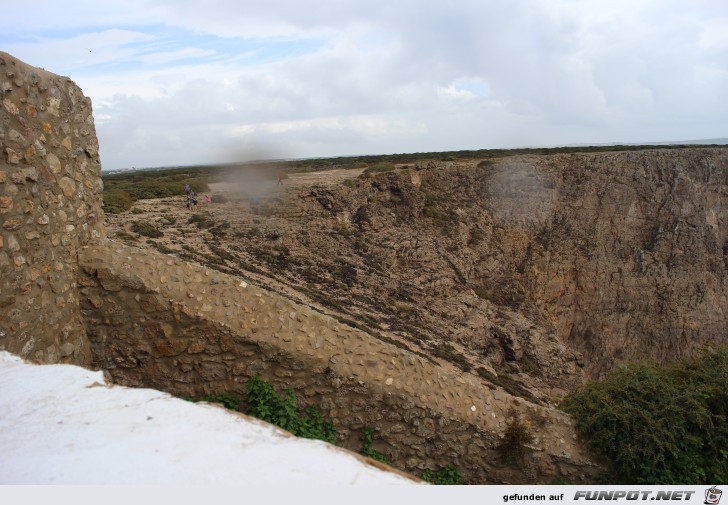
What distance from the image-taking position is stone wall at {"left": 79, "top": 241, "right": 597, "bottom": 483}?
483 cm

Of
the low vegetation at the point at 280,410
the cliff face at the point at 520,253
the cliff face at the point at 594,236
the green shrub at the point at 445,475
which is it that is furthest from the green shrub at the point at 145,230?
the green shrub at the point at 445,475

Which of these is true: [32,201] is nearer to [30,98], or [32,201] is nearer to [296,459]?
[30,98]

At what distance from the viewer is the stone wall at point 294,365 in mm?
4828

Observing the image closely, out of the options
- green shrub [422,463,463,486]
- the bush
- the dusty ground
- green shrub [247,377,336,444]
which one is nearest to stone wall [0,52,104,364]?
green shrub [247,377,336,444]

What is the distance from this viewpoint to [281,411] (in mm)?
4910

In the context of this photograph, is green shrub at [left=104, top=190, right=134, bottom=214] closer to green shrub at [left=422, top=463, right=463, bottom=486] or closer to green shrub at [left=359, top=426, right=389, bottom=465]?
green shrub at [left=359, top=426, right=389, bottom=465]

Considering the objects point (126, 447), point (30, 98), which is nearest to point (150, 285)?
point (30, 98)

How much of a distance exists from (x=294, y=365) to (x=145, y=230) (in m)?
7.30

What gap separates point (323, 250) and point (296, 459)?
10.9m

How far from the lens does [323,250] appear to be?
13000mm

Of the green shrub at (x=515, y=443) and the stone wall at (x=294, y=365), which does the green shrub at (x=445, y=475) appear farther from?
the green shrub at (x=515, y=443)

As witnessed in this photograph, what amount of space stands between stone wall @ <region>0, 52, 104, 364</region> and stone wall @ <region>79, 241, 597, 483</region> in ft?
0.98

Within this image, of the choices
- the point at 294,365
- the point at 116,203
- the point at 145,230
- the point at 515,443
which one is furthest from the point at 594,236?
the point at 294,365

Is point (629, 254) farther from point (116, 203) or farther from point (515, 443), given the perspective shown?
point (116, 203)
